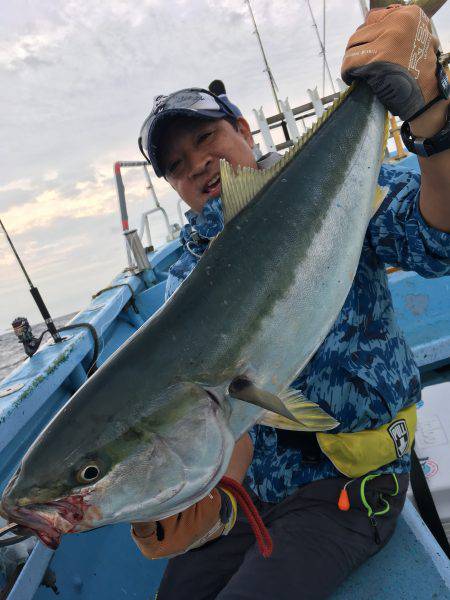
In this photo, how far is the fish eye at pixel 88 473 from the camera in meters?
1.25

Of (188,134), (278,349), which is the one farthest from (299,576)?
(188,134)

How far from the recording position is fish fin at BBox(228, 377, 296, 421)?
1.30 meters

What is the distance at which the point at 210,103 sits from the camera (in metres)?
2.35

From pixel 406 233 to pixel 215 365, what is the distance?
98cm

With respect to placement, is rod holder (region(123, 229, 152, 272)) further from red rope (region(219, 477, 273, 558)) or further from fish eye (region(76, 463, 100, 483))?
fish eye (region(76, 463, 100, 483))

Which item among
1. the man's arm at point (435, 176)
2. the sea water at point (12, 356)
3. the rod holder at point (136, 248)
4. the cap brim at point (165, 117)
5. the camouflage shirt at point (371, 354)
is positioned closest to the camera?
the man's arm at point (435, 176)

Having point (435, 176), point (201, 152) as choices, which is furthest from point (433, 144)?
point (201, 152)

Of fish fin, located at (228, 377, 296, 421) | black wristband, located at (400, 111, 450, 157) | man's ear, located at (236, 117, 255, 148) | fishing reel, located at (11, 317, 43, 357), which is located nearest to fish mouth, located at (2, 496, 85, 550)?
fish fin, located at (228, 377, 296, 421)

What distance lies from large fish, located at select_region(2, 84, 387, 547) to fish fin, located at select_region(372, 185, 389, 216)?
0.02 metres

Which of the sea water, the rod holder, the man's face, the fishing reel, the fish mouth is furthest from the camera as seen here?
the sea water

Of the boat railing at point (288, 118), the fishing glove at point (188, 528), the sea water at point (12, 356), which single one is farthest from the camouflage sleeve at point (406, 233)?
the boat railing at point (288, 118)

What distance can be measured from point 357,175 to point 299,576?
1579 mm

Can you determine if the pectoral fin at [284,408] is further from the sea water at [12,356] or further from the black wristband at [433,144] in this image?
the sea water at [12,356]

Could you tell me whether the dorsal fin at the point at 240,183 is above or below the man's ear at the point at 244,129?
below
